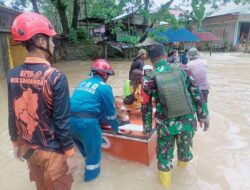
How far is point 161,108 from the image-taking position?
2.86 metres

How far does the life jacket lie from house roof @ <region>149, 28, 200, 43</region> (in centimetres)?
1289

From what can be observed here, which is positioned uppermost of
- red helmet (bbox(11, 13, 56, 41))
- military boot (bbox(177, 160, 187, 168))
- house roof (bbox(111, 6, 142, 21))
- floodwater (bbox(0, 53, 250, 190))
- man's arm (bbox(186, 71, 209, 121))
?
house roof (bbox(111, 6, 142, 21))

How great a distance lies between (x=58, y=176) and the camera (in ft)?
6.34

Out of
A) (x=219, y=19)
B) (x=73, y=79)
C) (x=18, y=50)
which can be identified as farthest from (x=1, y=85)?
(x=219, y=19)

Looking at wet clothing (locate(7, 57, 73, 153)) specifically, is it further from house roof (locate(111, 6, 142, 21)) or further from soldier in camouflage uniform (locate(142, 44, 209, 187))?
house roof (locate(111, 6, 142, 21))

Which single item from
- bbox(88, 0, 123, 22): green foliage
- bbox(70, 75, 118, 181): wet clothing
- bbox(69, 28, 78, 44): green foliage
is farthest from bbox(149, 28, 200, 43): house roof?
bbox(70, 75, 118, 181): wet clothing

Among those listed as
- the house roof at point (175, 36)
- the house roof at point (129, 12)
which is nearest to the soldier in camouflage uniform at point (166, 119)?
the house roof at point (175, 36)

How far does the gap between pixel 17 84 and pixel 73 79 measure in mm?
9448

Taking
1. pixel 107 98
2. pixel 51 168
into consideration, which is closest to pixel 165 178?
pixel 107 98

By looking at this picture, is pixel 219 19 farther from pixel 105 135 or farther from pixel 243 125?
pixel 105 135

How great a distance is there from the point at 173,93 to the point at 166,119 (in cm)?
33

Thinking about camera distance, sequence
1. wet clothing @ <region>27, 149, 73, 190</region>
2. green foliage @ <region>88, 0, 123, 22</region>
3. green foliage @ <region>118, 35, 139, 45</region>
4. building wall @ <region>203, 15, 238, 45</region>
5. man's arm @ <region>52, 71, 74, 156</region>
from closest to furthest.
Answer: man's arm @ <region>52, 71, 74, 156</region>
wet clothing @ <region>27, 149, 73, 190</region>
green foliage @ <region>88, 0, 123, 22</region>
green foliage @ <region>118, 35, 139, 45</region>
building wall @ <region>203, 15, 238, 45</region>

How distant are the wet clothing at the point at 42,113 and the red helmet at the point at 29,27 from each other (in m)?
0.17

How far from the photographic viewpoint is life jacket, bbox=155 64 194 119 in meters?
2.68
